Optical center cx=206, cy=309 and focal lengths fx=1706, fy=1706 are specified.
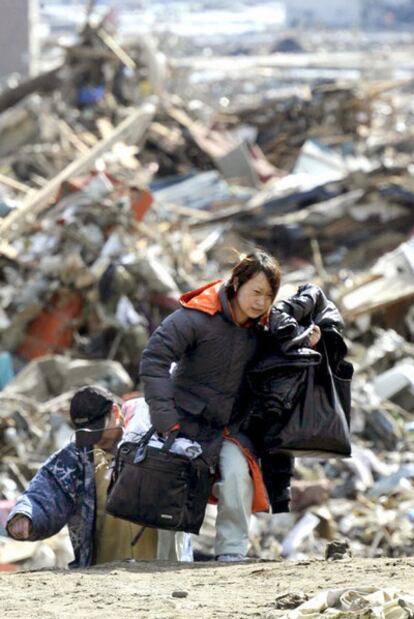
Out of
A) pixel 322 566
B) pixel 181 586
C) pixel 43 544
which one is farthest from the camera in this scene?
pixel 43 544

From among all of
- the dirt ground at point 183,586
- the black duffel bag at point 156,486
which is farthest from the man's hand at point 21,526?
the black duffel bag at point 156,486

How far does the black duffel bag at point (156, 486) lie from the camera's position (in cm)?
628

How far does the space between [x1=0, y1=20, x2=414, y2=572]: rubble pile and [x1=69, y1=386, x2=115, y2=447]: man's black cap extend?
818 millimetres

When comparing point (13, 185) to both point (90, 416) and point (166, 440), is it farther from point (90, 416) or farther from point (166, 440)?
point (166, 440)

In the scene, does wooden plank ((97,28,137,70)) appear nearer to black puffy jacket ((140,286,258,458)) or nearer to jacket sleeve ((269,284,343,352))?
jacket sleeve ((269,284,343,352))

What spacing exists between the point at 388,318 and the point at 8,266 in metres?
3.21

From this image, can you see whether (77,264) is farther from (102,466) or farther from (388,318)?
(102,466)

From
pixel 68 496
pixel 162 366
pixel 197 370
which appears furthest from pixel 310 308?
pixel 68 496

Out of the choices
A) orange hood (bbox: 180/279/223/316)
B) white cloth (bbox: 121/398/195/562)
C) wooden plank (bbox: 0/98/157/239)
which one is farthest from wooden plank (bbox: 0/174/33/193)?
orange hood (bbox: 180/279/223/316)

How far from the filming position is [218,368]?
6328 mm

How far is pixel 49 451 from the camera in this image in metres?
10.6

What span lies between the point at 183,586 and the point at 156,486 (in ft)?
1.79

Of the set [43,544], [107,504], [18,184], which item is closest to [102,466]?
[107,504]

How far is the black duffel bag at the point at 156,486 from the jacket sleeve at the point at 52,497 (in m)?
0.20
